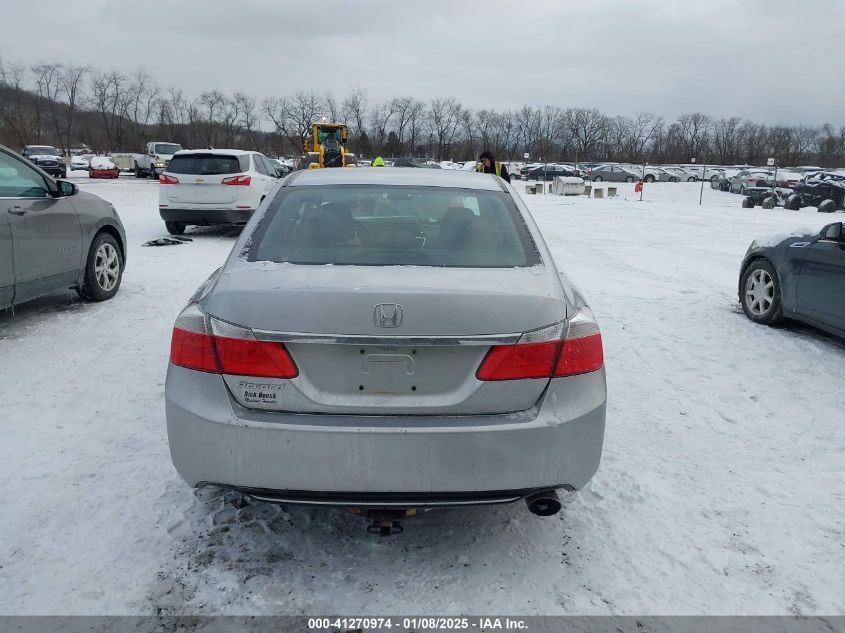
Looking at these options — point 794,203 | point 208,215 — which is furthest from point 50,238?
point 794,203

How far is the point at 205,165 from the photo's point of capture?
12.0m

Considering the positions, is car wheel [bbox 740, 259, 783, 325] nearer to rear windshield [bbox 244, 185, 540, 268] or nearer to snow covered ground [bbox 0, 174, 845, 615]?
snow covered ground [bbox 0, 174, 845, 615]

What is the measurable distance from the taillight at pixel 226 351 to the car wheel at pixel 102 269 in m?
4.76

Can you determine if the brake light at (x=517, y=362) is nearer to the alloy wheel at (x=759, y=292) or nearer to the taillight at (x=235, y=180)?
the alloy wheel at (x=759, y=292)

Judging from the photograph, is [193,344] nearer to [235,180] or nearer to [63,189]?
[63,189]

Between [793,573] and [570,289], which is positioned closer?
[793,573]

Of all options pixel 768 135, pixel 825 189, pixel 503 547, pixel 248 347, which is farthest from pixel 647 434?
pixel 768 135

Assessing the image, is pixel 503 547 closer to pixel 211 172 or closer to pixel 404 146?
pixel 211 172

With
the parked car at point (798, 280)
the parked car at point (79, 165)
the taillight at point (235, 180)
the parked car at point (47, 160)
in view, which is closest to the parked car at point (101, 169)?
the parked car at point (47, 160)

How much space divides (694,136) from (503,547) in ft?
358

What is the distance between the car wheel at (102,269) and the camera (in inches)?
260

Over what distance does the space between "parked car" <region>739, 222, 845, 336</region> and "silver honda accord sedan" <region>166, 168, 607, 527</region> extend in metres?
4.16

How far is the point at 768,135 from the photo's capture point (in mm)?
93500

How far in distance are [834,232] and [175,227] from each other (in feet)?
36.9
